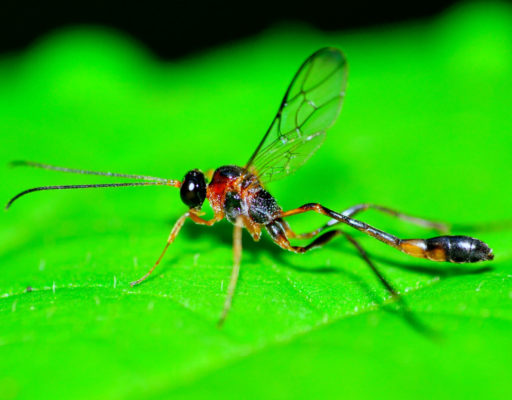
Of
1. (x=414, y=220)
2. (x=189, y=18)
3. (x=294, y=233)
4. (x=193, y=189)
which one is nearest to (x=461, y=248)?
(x=414, y=220)

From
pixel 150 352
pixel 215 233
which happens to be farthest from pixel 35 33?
pixel 150 352

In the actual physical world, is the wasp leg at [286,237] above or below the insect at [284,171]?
below

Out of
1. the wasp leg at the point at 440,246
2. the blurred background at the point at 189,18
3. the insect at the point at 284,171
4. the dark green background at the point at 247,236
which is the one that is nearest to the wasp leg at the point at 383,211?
the insect at the point at 284,171

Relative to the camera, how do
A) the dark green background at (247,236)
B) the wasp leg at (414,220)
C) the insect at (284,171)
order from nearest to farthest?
the dark green background at (247,236)
the insect at (284,171)
the wasp leg at (414,220)

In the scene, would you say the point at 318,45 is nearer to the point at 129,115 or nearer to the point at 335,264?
the point at 129,115

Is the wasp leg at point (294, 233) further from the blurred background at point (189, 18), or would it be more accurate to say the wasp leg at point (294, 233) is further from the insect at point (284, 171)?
the blurred background at point (189, 18)

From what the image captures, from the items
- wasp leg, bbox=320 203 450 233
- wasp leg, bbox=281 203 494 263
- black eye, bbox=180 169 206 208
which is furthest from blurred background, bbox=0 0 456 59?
wasp leg, bbox=281 203 494 263

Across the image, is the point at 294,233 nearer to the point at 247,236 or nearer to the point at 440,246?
the point at 247,236

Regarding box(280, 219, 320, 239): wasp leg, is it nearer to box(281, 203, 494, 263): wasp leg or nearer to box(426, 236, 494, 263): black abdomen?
box(281, 203, 494, 263): wasp leg
